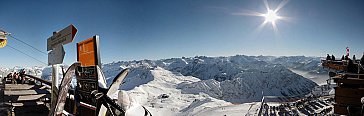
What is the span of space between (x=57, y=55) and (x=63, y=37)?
16.2 inches

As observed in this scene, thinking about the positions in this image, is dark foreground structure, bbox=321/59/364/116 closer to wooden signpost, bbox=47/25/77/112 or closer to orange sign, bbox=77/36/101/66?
orange sign, bbox=77/36/101/66

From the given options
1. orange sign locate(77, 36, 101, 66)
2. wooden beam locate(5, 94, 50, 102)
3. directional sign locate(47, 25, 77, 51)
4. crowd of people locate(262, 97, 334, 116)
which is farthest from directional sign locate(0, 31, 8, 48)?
crowd of people locate(262, 97, 334, 116)

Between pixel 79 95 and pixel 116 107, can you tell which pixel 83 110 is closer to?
pixel 79 95

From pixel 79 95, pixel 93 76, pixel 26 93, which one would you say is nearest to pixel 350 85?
pixel 93 76

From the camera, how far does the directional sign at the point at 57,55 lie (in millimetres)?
3908

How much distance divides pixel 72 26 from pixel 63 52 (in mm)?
618

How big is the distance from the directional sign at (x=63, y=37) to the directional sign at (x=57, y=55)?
0.10 meters

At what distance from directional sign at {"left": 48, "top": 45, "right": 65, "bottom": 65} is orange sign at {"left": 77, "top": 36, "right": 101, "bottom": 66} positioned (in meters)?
0.77

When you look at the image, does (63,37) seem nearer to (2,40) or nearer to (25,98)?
(25,98)

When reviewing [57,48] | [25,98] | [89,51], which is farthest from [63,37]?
[25,98]

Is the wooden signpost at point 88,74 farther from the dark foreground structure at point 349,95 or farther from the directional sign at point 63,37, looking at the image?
the dark foreground structure at point 349,95

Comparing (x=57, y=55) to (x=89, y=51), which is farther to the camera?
(x=89, y=51)

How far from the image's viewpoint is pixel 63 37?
393 cm

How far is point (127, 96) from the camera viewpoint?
2.91 metres
